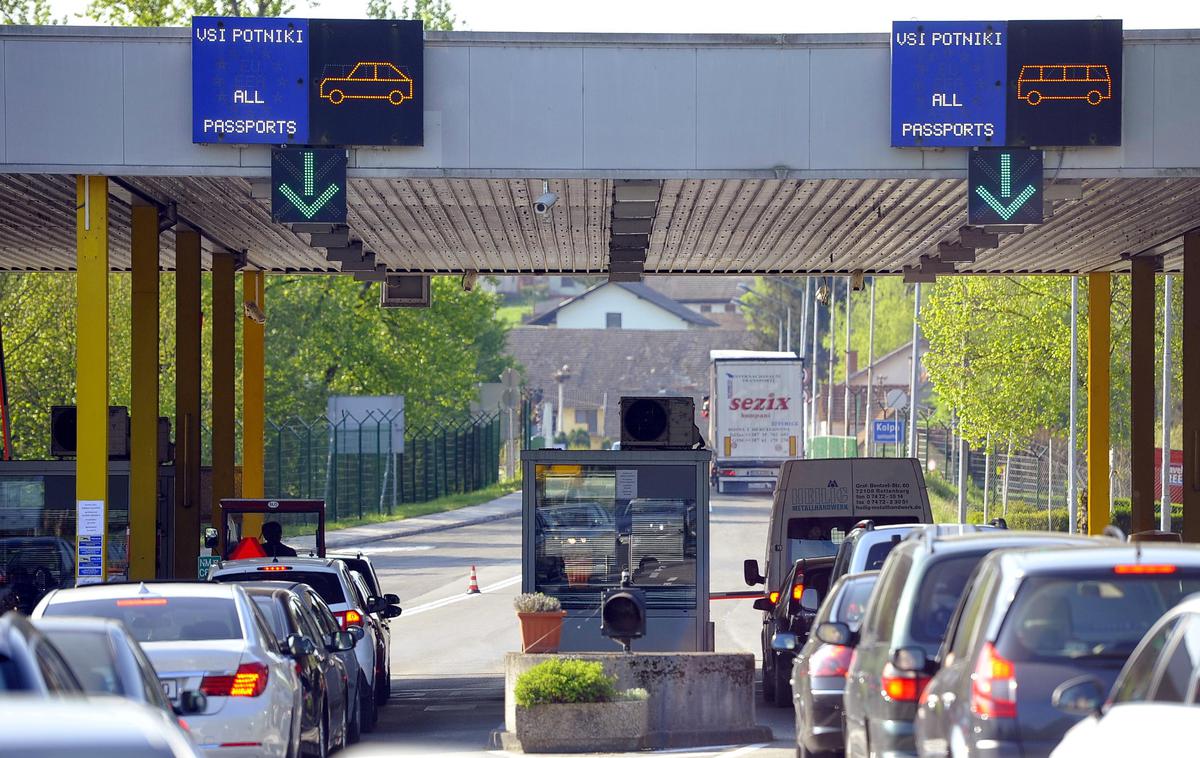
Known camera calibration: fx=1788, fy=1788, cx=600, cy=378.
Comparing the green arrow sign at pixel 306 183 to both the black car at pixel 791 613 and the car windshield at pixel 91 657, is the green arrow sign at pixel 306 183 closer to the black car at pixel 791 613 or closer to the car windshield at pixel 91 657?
the black car at pixel 791 613

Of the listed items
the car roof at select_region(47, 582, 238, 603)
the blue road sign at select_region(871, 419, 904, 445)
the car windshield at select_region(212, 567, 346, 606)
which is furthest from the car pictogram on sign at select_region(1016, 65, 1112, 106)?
the blue road sign at select_region(871, 419, 904, 445)

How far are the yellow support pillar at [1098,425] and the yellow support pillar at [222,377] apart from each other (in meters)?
11.7

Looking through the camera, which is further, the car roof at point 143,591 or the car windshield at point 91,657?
the car roof at point 143,591

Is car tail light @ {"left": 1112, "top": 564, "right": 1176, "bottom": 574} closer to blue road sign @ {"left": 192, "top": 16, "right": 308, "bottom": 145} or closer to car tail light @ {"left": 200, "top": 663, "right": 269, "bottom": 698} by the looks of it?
car tail light @ {"left": 200, "top": 663, "right": 269, "bottom": 698}

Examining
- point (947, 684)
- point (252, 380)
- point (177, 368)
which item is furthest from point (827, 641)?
point (252, 380)

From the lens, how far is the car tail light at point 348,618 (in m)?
16.4

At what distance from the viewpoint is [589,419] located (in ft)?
402

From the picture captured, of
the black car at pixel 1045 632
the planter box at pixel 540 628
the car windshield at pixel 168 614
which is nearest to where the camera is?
the black car at pixel 1045 632

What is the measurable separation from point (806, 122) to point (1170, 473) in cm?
2345

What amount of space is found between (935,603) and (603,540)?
9.47 metres

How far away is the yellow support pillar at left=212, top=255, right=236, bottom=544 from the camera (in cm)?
2448

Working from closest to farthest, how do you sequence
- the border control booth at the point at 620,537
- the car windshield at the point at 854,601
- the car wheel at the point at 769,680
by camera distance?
the car windshield at the point at 854,601 < the car wheel at the point at 769,680 < the border control booth at the point at 620,537

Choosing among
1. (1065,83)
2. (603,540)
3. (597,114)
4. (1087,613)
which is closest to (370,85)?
(597,114)

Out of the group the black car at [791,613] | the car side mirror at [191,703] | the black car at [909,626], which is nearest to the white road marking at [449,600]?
the black car at [791,613]
